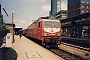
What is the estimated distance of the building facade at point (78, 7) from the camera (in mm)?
83494

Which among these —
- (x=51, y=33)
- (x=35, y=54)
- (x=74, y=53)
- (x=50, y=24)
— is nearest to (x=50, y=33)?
(x=51, y=33)

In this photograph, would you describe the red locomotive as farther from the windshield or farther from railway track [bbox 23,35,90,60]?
railway track [bbox 23,35,90,60]

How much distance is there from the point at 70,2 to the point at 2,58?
291 feet

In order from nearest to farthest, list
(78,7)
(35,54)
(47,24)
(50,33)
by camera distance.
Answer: (35,54) → (50,33) → (47,24) → (78,7)

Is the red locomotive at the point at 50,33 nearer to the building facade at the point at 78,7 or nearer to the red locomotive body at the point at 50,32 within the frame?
the red locomotive body at the point at 50,32

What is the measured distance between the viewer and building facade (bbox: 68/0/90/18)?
8349cm

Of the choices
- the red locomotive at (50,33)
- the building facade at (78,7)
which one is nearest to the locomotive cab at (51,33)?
the red locomotive at (50,33)

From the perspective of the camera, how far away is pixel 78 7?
84.4 metres

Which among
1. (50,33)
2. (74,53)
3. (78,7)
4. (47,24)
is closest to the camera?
(74,53)

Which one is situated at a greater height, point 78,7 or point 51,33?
point 78,7

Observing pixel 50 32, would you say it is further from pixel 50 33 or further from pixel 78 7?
pixel 78 7

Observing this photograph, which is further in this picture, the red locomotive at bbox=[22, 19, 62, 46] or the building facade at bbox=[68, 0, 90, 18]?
the building facade at bbox=[68, 0, 90, 18]

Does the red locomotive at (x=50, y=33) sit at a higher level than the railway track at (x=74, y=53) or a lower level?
higher

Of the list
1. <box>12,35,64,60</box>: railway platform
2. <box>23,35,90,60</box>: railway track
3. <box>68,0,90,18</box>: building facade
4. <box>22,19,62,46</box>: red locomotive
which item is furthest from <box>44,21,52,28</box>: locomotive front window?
<box>68,0,90,18</box>: building facade
